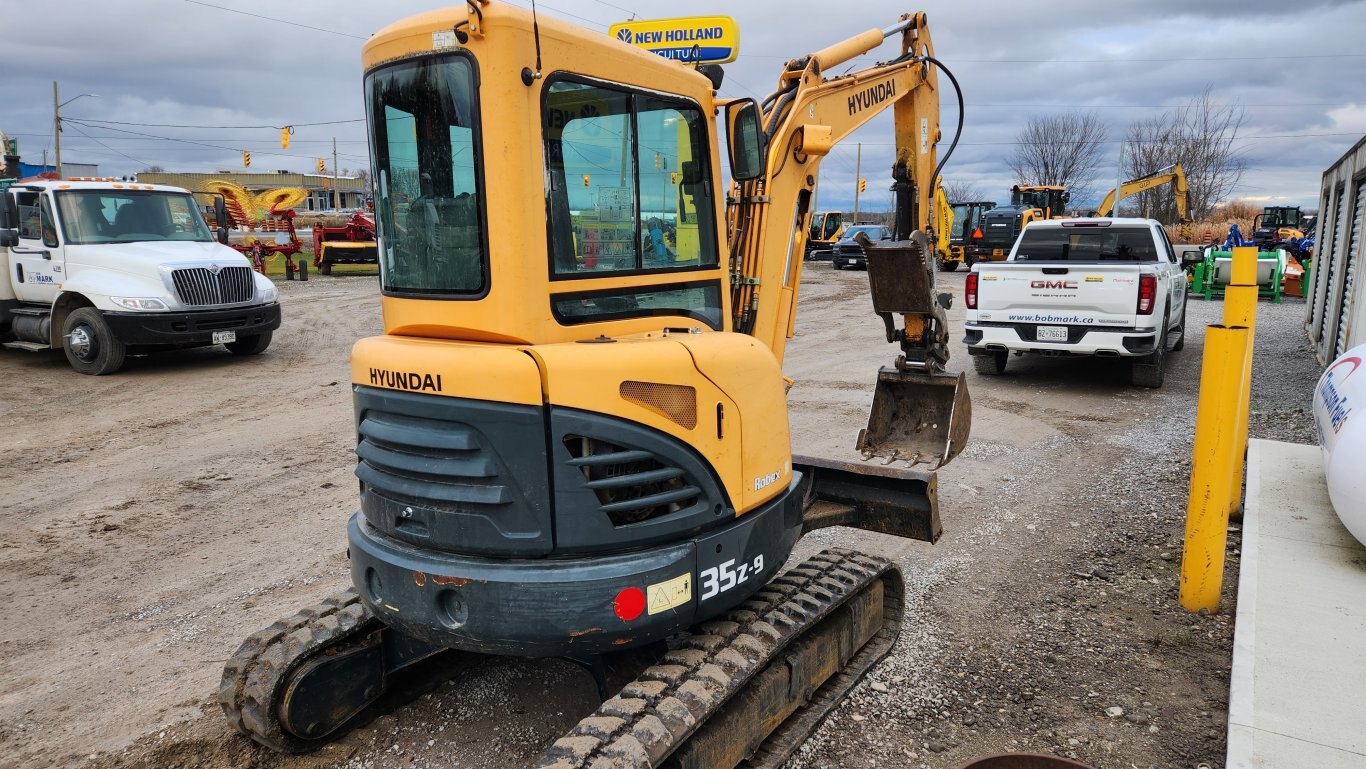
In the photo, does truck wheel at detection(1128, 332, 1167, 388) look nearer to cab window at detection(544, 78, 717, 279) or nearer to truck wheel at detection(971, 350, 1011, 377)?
truck wheel at detection(971, 350, 1011, 377)

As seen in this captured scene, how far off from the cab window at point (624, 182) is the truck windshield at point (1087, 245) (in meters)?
8.47

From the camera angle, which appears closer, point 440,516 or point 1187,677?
point 440,516

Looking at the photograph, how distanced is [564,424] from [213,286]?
10.7m

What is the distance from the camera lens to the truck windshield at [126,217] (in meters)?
11.8

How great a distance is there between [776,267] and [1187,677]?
270 cm

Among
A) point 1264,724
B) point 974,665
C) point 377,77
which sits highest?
point 377,77

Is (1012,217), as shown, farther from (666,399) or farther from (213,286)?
(666,399)

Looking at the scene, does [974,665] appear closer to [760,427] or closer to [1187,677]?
[1187,677]

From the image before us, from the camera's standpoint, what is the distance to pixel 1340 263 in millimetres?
11602

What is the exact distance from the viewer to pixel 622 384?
10.0ft

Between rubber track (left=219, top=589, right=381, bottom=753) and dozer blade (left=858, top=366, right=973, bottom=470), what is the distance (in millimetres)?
3253

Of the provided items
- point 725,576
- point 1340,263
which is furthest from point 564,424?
point 1340,263

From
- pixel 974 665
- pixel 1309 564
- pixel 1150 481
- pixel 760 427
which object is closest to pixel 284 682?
pixel 760 427

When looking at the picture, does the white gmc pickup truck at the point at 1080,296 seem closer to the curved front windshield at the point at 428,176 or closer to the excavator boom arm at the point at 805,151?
the excavator boom arm at the point at 805,151
